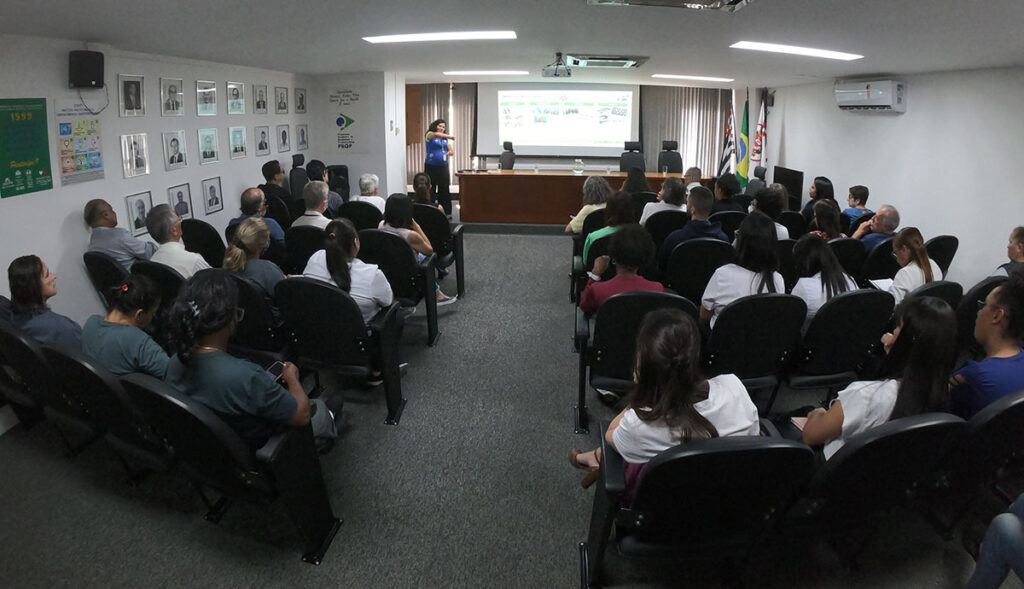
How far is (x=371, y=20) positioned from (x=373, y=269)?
1668 millimetres

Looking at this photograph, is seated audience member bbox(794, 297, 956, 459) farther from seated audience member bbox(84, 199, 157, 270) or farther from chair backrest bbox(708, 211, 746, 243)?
seated audience member bbox(84, 199, 157, 270)

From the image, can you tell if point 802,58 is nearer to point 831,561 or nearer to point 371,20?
point 371,20

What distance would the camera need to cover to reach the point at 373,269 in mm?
3297

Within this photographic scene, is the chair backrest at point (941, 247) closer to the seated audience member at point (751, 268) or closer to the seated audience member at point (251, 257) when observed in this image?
the seated audience member at point (751, 268)

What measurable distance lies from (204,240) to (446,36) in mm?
2486

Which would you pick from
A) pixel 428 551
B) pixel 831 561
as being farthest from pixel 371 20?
pixel 831 561

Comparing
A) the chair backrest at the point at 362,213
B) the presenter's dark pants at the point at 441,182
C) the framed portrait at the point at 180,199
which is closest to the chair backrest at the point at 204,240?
the framed portrait at the point at 180,199

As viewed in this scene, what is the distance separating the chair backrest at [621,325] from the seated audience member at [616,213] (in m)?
1.63

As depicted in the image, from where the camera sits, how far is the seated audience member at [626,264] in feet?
9.76

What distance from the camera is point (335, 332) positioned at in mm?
2947

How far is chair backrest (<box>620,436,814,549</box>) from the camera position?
151 centimetres

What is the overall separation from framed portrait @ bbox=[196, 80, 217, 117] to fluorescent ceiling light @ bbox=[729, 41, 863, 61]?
5.01 meters

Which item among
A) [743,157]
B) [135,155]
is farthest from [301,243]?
[743,157]

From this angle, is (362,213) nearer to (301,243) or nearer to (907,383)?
(301,243)
